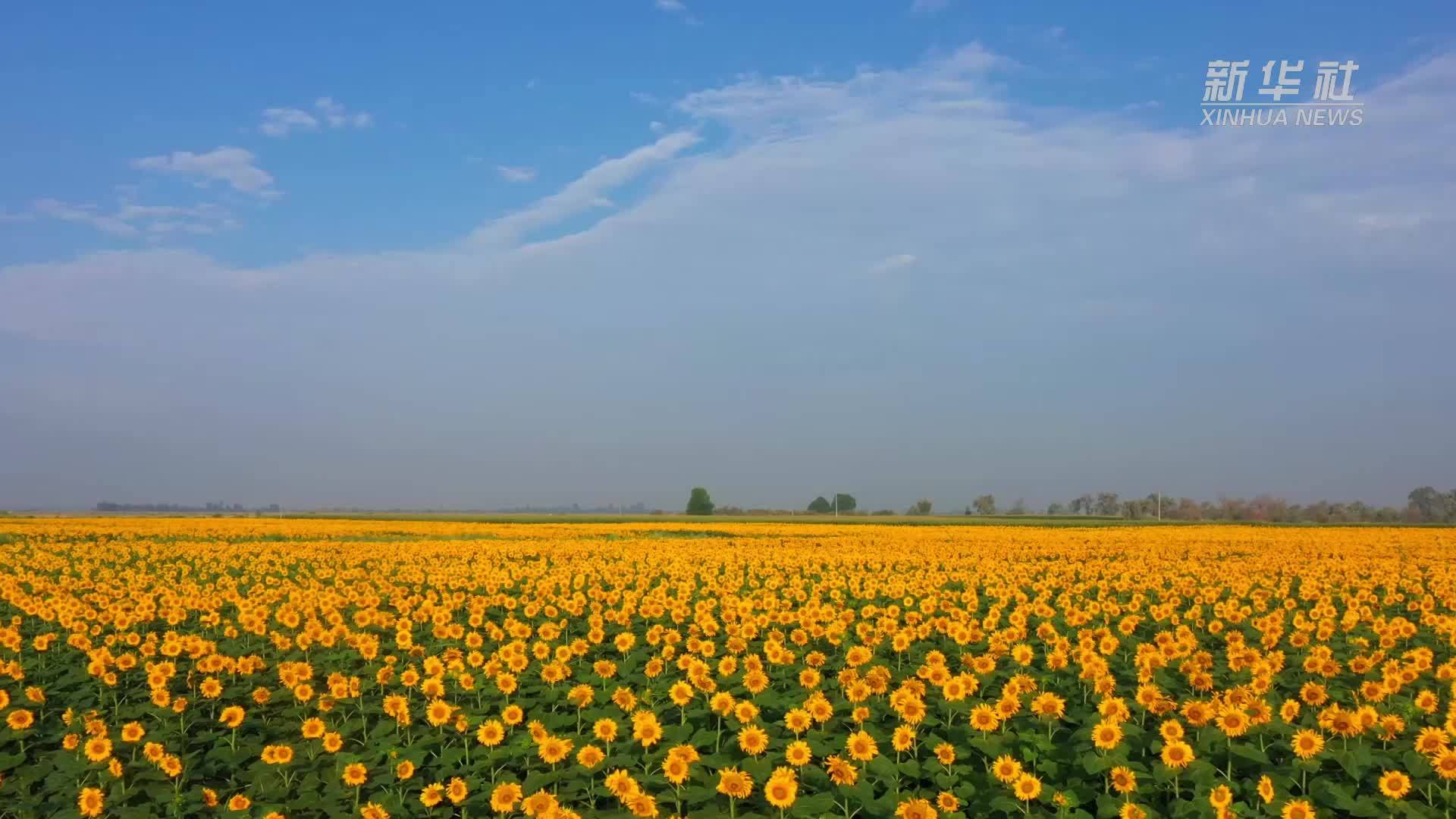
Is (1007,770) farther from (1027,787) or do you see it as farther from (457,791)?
(457,791)

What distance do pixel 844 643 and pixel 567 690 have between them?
3.63 meters

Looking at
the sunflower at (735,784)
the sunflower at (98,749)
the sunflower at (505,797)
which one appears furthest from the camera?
the sunflower at (98,749)

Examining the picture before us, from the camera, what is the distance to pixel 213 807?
902cm

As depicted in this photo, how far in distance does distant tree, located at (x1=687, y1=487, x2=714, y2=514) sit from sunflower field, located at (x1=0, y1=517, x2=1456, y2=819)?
139m

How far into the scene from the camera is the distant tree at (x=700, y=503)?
157 m

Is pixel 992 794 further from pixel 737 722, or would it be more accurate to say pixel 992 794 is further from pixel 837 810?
pixel 737 722

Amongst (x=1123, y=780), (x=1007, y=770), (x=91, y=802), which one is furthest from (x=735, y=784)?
(x=91, y=802)

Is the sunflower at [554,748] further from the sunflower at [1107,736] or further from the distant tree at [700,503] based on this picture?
the distant tree at [700,503]

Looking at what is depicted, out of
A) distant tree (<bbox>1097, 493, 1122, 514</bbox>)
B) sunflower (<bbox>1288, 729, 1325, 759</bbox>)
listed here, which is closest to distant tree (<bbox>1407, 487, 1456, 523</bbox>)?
distant tree (<bbox>1097, 493, 1122, 514</bbox>)

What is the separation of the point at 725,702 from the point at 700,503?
14913cm

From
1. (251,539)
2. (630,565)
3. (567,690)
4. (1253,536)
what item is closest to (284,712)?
(567,690)

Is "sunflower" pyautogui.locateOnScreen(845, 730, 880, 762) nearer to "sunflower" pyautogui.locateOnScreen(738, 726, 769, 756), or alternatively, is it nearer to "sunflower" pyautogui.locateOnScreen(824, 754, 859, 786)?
"sunflower" pyautogui.locateOnScreen(824, 754, 859, 786)

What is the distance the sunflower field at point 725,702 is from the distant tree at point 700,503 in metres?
139

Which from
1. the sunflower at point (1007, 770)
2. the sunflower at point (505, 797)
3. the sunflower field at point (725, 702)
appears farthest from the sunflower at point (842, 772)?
the sunflower at point (505, 797)
